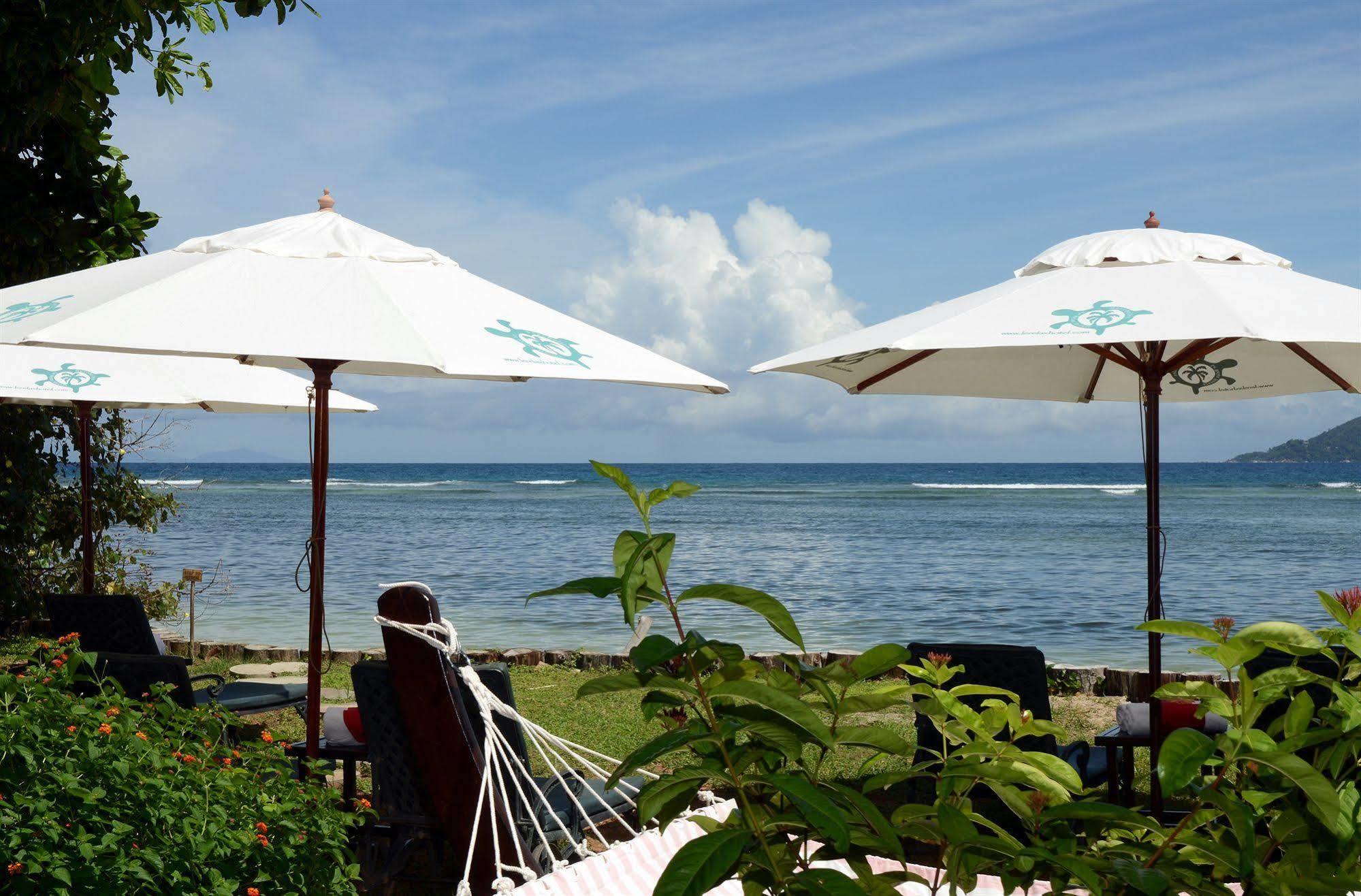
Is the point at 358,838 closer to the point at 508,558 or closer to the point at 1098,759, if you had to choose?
the point at 1098,759

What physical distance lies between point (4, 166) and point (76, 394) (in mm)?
3203

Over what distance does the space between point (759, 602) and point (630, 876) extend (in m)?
1.97

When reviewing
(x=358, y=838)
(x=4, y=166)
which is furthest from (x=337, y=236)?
(x=4, y=166)

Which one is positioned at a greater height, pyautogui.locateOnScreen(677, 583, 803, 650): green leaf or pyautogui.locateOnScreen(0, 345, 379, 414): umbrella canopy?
pyautogui.locateOnScreen(0, 345, 379, 414): umbrella canopy

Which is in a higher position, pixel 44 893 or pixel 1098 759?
pixel 44 893

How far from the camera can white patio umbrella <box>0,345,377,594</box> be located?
17.0ft

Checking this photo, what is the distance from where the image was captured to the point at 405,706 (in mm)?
3465

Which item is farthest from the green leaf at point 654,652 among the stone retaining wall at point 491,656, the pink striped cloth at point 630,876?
the stone retaining wall at point 491,656

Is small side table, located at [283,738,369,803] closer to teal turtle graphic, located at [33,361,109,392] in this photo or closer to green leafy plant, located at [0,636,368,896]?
green leafy plant, located at [0,636,368,896]

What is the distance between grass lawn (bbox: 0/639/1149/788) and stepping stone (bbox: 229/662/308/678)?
101mm

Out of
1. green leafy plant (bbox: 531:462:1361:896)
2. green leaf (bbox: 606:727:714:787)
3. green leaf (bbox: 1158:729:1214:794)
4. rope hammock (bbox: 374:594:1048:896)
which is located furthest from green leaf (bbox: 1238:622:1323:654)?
rope hammock (bbox: 374:594:1048:896)

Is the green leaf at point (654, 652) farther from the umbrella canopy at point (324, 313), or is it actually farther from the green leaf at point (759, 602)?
the umbrella canopy at point (324, 313)

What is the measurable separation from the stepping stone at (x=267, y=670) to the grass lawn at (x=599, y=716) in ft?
0.33

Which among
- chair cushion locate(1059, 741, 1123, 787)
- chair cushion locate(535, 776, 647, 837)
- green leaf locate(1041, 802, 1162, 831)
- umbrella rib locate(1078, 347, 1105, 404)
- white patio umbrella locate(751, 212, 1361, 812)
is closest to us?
green leaf locate(1041, 802, 1162, 831)
